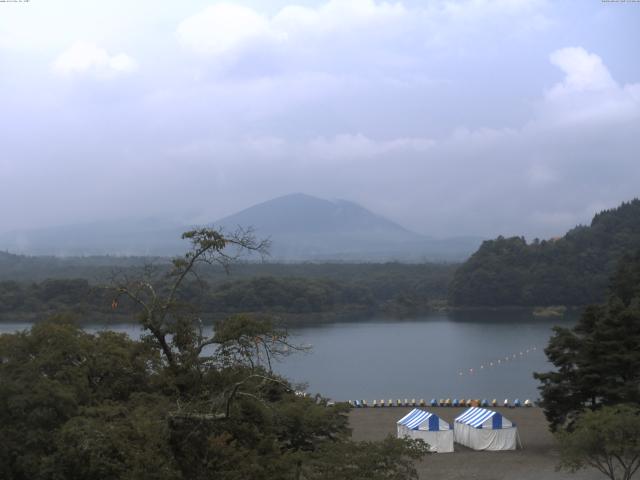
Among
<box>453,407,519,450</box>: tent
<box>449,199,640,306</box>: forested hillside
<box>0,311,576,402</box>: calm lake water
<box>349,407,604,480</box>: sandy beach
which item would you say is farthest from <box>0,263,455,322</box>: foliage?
<box>453,407,519,450</box>: tent

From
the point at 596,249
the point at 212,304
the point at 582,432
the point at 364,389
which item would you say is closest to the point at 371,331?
the point at 212,304

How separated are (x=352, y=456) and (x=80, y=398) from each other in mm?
3105

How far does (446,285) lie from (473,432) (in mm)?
57956

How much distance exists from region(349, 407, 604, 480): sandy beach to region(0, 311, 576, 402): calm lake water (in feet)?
14.0

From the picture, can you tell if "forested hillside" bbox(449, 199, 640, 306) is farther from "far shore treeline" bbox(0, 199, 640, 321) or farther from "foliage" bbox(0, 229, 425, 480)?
"foliage" bbox(0, 229, 425, 480)

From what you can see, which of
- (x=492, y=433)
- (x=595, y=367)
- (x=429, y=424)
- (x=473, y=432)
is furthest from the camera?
(x=473, y=432)

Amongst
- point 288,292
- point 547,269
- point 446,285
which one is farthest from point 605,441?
point 446,285

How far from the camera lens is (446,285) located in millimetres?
73062

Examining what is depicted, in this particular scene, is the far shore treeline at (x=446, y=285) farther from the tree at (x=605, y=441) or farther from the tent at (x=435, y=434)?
the tree at (x=605, y=441)

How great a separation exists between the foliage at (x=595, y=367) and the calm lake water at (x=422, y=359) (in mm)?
7456

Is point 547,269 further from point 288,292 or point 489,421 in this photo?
point 489,421

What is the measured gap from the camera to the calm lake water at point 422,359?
2706 centimetres

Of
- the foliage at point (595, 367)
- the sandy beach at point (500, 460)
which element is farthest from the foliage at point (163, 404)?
the foliage at point (595, 367)

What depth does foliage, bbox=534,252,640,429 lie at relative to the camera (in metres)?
14.7
